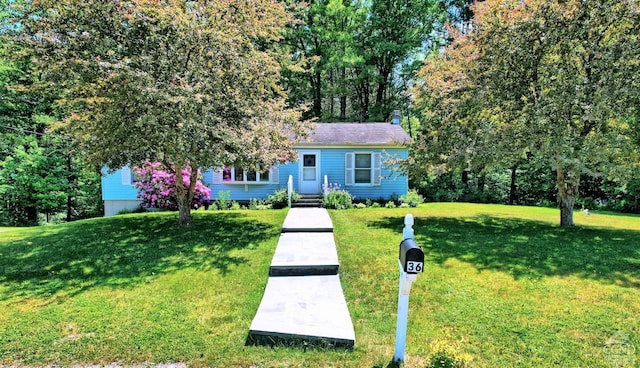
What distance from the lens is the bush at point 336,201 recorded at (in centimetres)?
1302

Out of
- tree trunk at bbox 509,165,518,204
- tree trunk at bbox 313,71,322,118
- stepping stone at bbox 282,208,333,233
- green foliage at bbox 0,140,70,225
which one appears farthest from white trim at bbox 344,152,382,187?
green foliage at bbox 0,140,70,225

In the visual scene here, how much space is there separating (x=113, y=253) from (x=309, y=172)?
930cm

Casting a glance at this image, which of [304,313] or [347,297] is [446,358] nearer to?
[304,313]

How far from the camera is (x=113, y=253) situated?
6.63m

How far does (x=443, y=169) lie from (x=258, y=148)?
5.29 metres

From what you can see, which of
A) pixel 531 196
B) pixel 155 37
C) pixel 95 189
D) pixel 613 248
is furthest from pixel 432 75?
pixel 95 189

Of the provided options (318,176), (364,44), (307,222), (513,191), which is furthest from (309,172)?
(364,44)

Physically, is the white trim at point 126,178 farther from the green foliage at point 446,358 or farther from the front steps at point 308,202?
the green foliage at point 446,358

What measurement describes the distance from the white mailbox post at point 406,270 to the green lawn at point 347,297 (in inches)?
9.8

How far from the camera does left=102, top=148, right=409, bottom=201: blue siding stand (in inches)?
579

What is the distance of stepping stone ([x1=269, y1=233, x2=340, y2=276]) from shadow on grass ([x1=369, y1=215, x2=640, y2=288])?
1.86 meters

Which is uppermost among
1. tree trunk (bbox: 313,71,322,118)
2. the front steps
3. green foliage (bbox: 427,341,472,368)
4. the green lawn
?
tree trunk (bbox: 313,71,322,118)

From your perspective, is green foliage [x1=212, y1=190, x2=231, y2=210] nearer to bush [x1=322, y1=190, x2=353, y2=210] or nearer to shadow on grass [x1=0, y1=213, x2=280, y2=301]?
shadow on grass [x1=0, y1=213, x2=280, y2=301]

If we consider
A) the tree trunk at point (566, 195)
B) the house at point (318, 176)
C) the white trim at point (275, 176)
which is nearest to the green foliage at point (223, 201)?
the house at point (318, 176)
